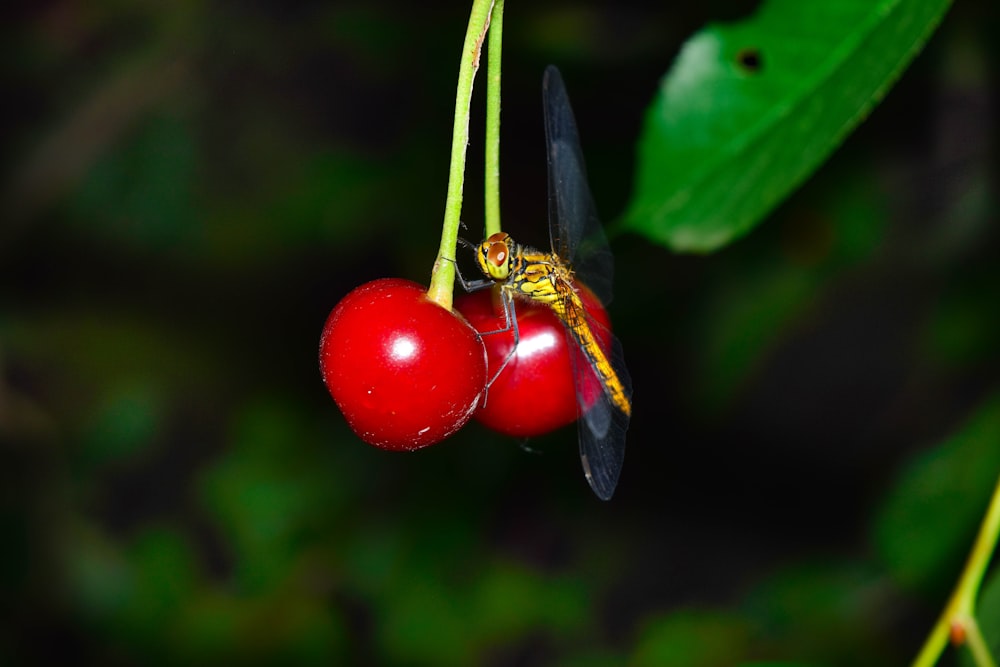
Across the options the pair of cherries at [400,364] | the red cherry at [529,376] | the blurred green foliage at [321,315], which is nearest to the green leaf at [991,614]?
the blurred green foliage at [321,315]

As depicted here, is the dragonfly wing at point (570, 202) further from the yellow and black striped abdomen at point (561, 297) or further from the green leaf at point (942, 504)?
the green leaf at point (942, 504)

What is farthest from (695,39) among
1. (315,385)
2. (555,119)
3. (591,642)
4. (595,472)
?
(591,642)

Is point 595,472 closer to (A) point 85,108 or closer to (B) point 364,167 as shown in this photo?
(B) point 364,167

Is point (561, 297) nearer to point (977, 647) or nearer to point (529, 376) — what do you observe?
point (529, 376)

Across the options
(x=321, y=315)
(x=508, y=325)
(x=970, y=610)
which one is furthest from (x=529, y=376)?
(x=321, y=315)

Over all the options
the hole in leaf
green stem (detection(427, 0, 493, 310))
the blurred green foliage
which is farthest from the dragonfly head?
the blurred green foliage

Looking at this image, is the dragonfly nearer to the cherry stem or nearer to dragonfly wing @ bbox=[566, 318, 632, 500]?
dragonfly wing @ bbox=[566, 318, 632, 500]
